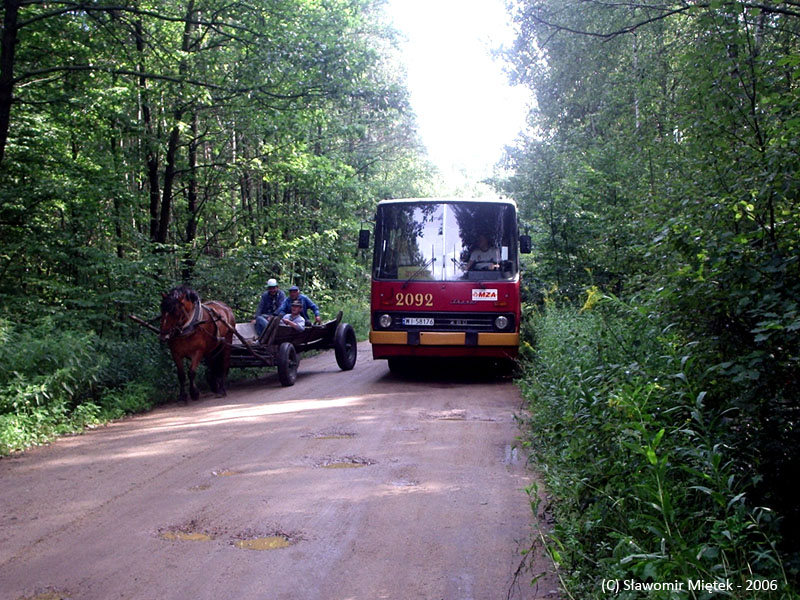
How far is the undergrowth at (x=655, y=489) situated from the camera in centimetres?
330

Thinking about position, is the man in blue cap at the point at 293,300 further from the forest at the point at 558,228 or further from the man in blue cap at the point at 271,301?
the forest at the point at 558,228

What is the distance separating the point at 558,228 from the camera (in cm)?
1631

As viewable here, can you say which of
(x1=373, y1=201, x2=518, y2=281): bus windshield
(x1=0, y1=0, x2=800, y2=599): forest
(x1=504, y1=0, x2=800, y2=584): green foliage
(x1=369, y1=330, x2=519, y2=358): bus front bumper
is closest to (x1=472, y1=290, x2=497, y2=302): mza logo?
(x1=373, y1=201, x2=518, y2=281): bus windshield

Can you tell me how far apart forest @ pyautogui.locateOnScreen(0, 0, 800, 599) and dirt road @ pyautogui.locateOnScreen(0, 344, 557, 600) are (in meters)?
0.57

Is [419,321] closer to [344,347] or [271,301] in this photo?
[344,347]

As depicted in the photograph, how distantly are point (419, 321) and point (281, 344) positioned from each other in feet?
8.17

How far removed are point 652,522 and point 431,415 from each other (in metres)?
6.08

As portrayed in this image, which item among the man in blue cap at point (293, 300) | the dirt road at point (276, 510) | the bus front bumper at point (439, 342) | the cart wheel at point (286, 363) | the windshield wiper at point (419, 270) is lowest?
the dirt road at point (276, 510)

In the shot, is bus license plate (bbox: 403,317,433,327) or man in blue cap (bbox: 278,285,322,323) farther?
man in blue cap (bbox: 278,285,322,323)

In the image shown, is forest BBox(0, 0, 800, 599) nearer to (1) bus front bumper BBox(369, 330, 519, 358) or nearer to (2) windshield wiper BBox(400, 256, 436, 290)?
(1) bus front bumper BBox(369, 330, 519, 358)

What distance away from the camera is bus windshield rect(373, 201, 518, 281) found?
12656 mm

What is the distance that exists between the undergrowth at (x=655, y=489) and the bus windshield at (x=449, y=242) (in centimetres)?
621

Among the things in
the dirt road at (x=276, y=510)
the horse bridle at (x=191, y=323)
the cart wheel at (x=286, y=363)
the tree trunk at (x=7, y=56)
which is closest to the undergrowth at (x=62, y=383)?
the dirt road at (x=276, y=510)

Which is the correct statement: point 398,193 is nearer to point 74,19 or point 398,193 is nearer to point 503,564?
point 74,19
